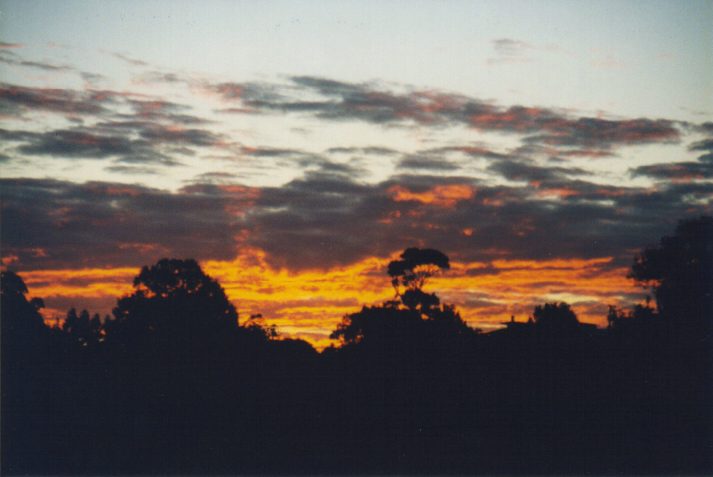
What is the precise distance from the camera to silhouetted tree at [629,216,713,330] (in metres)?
46.1

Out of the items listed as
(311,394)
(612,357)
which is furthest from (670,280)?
(311,394)

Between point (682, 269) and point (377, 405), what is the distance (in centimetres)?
2849

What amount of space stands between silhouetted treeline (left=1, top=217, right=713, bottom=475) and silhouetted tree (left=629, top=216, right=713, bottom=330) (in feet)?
11.4

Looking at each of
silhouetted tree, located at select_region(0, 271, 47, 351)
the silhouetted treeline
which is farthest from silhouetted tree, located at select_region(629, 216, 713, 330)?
silhouetted tree, located at select_region(0, 271, 47, 351)

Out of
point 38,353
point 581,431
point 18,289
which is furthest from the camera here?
point 18,289

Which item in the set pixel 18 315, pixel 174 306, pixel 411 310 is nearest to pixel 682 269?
pixel 411 310

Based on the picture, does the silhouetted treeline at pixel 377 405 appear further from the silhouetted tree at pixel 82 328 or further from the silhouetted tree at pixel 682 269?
the silhouetted tree at pixel 82 328

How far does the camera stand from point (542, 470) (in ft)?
91.6

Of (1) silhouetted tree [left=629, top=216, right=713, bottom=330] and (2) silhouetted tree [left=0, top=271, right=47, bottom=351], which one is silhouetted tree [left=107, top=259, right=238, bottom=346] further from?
(1) silhouetted tree [left=629, top=216, right=713, bottom=330]

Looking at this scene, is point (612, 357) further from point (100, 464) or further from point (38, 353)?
point (38, 353)

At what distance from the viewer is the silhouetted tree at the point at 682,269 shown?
1813 inches

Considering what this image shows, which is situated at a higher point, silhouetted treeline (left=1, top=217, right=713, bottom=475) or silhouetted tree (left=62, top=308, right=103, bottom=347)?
silhouetted tree (left=62, top=308, right=103, bottom=347)

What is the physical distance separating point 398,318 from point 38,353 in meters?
24.0

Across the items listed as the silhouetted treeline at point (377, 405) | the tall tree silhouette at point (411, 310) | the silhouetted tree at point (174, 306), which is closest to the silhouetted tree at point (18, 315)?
the silhouetted treeline at point (377, 405)
